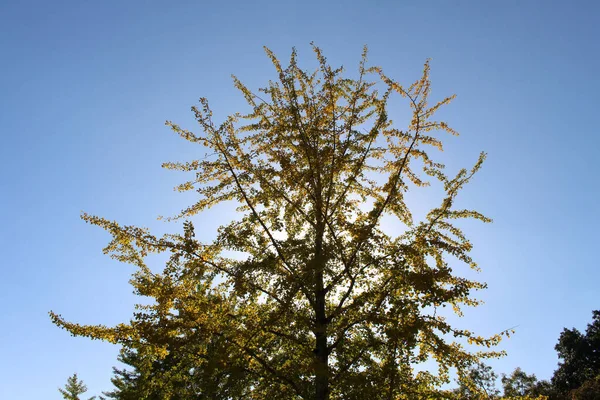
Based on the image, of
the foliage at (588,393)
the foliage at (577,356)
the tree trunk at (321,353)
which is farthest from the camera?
the foliage at (577,356)

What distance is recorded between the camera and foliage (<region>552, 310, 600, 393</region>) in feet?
99.7

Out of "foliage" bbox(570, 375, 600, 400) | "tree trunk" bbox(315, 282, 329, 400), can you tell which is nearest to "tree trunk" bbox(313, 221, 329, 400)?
"tree trunk" bbox(315, 282, 329, 400)

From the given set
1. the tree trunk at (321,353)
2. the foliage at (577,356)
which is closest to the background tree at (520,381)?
the foliage at (577,356)

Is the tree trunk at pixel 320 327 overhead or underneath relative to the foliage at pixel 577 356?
underneath

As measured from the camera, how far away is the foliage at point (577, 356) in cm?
3038

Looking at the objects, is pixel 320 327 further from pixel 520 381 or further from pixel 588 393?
pixel 520 381

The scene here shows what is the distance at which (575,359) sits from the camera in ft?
104

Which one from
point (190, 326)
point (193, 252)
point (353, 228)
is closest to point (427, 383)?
point (353, 228)

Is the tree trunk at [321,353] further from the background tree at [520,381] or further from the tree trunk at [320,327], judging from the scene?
the background tree at [520,381]

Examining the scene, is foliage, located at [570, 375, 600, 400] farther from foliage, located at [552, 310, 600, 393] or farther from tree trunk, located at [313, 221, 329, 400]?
tree trunk, located at [313, 221, 329, 400]

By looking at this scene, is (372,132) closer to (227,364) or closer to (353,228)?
(353,228)

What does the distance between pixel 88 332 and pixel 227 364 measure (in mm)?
1918

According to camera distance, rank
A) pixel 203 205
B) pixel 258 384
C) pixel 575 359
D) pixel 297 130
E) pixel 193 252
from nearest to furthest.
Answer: pixel 193 252 < pixel 258 384 < pixel 203 205 < pixel 297 130 < pixel 575 359

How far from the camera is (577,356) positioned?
31578 millimetres
